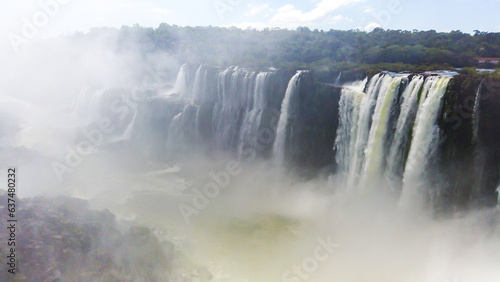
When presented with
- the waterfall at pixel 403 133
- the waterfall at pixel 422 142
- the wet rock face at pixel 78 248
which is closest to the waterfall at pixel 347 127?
the waterfall at pixel 403 133

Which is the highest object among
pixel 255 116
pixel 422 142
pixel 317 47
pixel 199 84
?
pixel 317 47

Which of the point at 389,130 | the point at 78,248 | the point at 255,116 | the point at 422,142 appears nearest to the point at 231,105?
the point at 255,116

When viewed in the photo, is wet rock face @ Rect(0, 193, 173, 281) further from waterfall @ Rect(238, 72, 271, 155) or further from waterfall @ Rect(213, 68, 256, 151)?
waterfall @ Rect(213, 68, 256, 151)

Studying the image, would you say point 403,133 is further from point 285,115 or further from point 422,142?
point 285,115

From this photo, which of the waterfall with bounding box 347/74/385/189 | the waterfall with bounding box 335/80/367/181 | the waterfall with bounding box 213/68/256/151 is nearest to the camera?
the waterfall with bounding box 347/74/385/189

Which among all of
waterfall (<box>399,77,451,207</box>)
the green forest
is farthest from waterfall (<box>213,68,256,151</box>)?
waterfall (<box>399,77,451,207</box>)

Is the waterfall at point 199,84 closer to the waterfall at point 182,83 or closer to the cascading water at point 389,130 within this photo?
the waterfall at point 182,83
